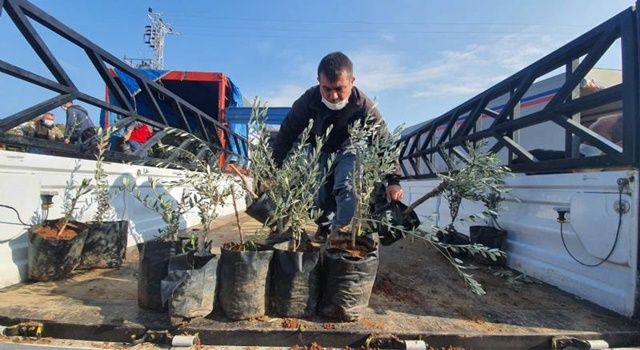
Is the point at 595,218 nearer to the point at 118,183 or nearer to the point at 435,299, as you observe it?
the point at 435,299

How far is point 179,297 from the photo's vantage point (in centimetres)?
138

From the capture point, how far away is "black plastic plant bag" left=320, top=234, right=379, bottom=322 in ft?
4.93

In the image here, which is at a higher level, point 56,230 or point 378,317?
point 56,230

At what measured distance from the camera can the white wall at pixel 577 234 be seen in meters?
1.58

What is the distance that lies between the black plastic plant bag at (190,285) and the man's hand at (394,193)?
1.28m

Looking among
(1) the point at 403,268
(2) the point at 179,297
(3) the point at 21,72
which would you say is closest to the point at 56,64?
(3) the point at 21,72

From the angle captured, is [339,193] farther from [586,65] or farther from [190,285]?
[586,65]

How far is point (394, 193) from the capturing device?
2.42 metres

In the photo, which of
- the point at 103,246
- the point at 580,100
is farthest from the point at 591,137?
the point at 103,246

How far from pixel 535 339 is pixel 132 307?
164 cm

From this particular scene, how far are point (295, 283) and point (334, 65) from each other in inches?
61.7

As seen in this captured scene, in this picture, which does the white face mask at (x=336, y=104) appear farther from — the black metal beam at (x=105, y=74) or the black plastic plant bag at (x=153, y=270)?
the black metal beam at (x=105, y=74)

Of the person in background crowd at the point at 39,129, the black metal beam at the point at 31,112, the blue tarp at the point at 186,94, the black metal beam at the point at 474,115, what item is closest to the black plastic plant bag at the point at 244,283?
the black metal beam at the point at 31,112

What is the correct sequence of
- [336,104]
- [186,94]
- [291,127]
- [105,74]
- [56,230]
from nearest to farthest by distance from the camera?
[56,230]
[336,104]
[291,127]
[105,74]
[186,94]
